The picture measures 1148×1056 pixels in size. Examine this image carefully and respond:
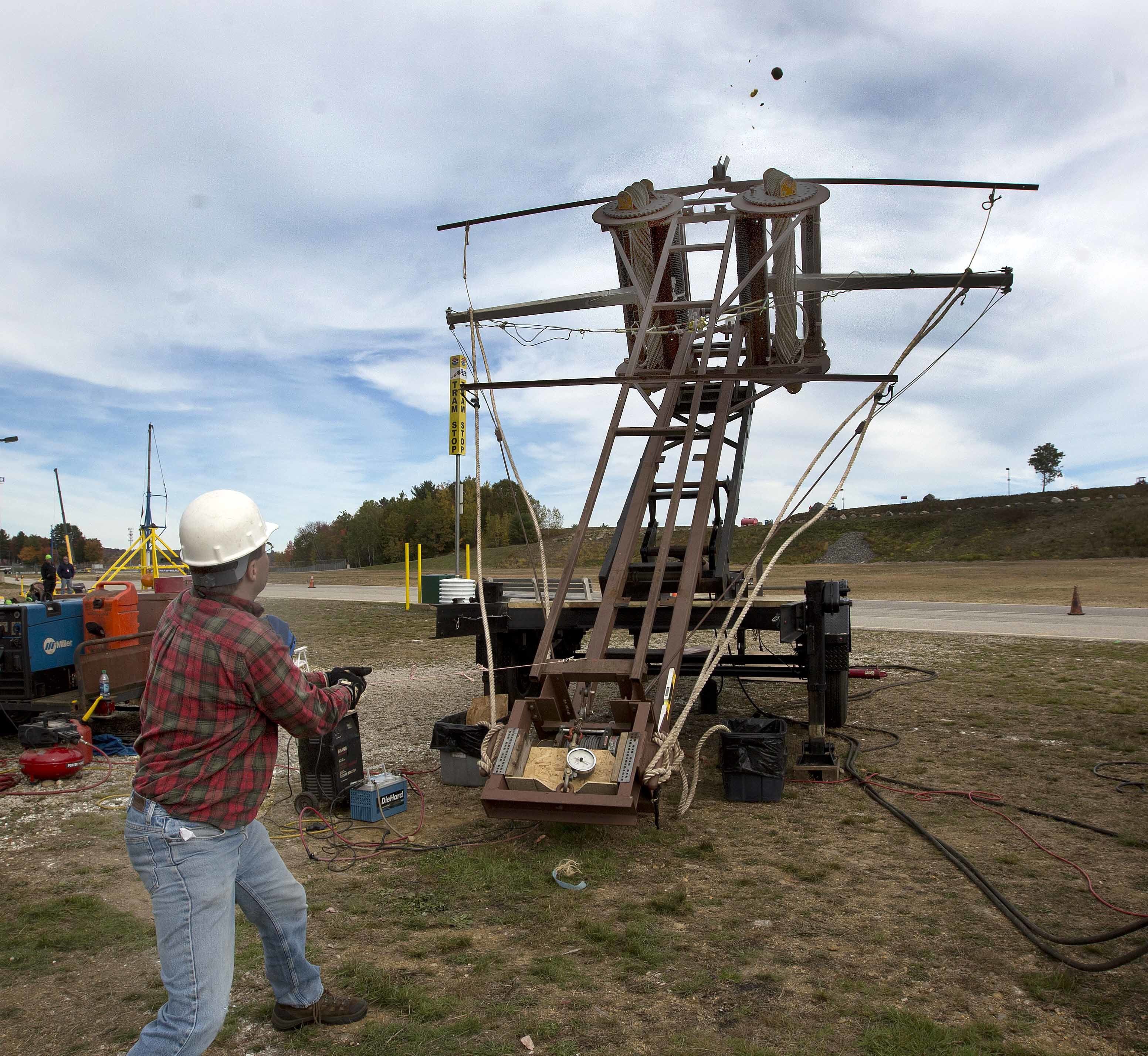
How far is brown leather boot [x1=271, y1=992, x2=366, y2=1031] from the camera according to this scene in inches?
122

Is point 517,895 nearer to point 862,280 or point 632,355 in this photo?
point 632,355

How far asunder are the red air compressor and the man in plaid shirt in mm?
4625

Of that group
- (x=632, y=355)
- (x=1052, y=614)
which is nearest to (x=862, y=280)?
(x=632, y=355)

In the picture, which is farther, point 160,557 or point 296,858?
point 160,557

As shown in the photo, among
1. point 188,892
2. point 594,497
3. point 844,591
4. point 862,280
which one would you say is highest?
point 862,280

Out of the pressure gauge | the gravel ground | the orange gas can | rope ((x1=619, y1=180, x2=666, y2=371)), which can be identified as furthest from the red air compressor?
the gravel ground

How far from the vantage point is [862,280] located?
6570 mm

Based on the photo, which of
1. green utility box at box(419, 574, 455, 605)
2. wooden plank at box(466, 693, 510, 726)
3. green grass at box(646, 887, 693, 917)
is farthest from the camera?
green utility box at box(419, 574, 455, 605)

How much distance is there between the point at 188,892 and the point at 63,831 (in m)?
3.79

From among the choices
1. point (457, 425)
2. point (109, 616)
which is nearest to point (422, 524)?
point (457, 425)

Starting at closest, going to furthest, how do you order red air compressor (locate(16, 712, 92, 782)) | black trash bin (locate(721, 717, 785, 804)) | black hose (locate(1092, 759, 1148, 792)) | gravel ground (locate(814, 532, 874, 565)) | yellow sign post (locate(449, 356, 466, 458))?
black trash bin (locate(721, 717, 785, 804))
black hose (locate(1092, 759, 1148, 792))
red air compressor (locate(16, 712, 92, 782))
yellow sign post (locate(449, 356, 466, 458))
gravel ground (locate(814, 532, 874, 565))

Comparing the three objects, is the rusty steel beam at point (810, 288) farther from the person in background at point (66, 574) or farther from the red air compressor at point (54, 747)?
the person in background at point (66, 574)

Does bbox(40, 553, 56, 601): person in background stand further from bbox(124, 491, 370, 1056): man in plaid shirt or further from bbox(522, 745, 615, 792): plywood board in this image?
bbox(124, 491, 370, 1056): man in plaid shirt

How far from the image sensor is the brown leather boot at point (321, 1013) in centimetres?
310
